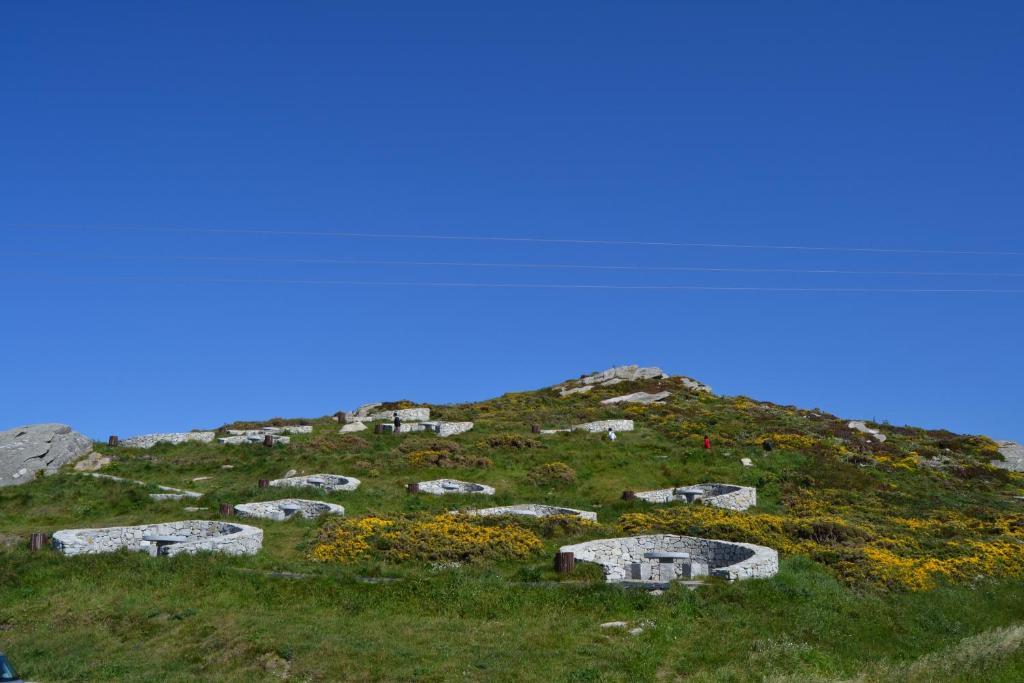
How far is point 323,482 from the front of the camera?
4222 centimetres

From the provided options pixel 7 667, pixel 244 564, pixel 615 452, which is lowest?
pixel 7 667

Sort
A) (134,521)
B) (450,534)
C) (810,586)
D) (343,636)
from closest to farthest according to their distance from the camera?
(343,636) → (810,586) → (450,534) → (134,521)

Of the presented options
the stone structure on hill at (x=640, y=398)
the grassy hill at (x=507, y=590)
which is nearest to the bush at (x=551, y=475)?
the grassy hill at (x=507, y=590)

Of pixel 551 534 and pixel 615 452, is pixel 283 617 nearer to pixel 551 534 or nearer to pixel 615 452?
pixel 551 534

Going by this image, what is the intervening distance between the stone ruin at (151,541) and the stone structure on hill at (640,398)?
48.8 metres

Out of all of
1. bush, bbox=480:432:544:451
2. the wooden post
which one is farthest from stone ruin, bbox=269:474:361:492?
the wooden post

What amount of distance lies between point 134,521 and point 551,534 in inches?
629

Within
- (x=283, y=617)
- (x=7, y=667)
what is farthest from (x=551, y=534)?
(x=7, y=667)

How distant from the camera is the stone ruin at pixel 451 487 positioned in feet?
133

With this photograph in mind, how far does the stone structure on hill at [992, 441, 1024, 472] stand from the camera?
5586cm

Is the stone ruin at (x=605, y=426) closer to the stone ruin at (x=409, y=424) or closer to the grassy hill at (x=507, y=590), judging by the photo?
the stone ruin at (x=409, y=424)

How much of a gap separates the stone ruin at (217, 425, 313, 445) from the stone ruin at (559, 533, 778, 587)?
31265 millimetres

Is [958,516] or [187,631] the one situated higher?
[958,516]

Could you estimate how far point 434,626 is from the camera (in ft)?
66.3
